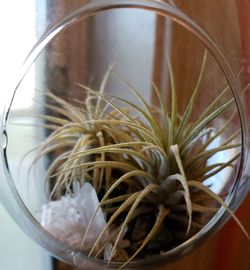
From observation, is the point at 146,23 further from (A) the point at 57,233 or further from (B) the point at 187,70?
(A) the point at 57,233

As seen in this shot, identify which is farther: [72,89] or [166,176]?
[72,89]

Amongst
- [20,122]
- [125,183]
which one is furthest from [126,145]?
[20,122]

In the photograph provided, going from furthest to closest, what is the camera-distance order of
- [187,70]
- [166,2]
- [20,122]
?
[187,70] → [20,122] → [166,2]
